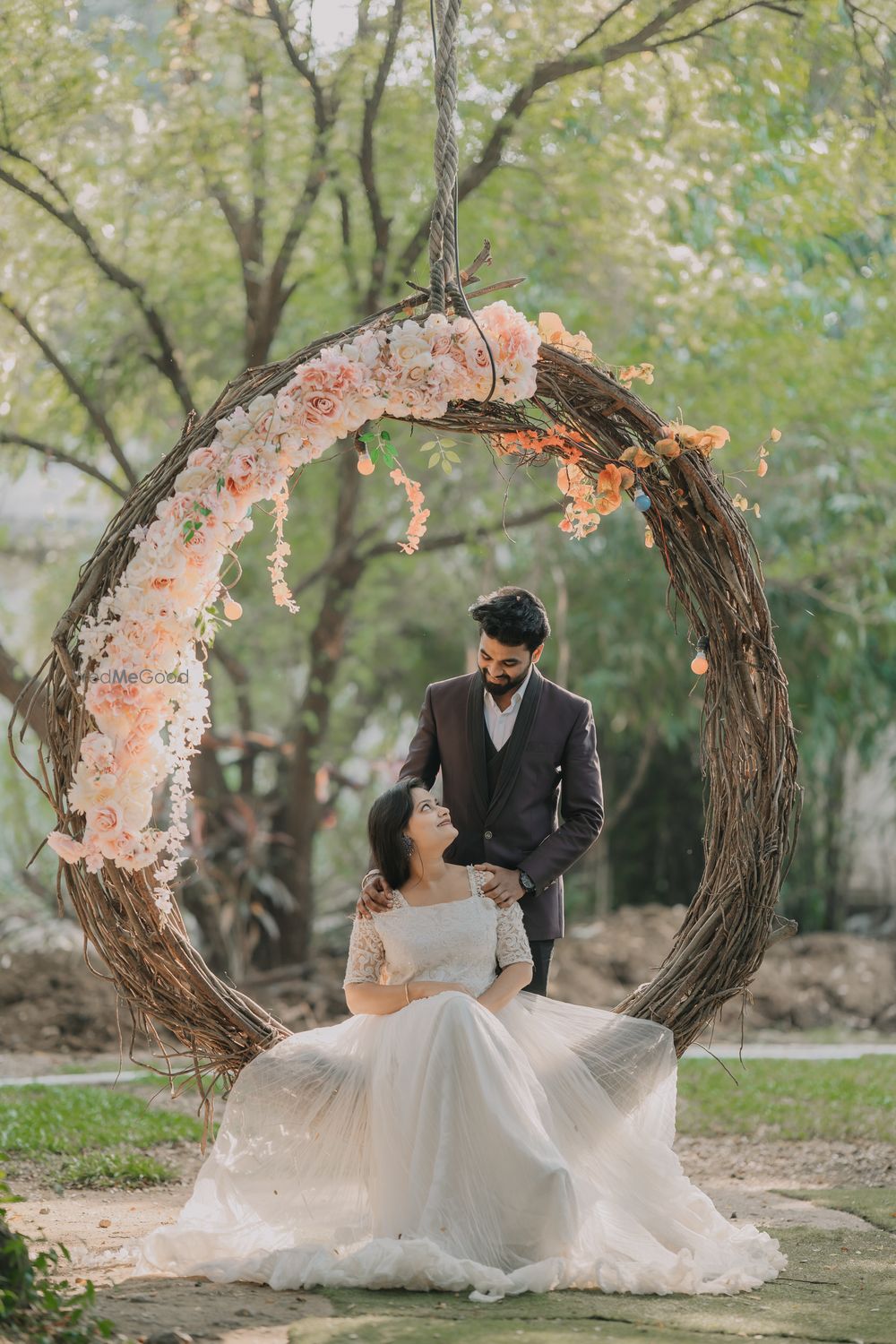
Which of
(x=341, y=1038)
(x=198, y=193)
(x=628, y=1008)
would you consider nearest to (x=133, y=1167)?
(x=341, y=1038)

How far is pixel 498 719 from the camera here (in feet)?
14.0

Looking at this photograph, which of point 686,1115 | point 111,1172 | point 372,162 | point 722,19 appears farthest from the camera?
point 372,162

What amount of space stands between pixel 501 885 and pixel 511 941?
0.49 ft

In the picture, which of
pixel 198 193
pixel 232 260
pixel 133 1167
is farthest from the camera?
pixel 232 260

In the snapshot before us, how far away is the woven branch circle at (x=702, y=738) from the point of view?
3816mm

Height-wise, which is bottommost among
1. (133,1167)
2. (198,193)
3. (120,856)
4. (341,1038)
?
(133,1167)

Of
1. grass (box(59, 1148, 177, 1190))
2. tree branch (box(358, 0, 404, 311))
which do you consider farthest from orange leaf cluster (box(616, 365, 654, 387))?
tree branch (box(358, 0, 404, 311))

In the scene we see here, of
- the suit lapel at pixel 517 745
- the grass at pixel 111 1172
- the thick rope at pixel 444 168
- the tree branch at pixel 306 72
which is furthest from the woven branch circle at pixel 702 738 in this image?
the tree branch at pixel 306 72

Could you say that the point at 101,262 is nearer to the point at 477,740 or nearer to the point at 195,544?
the point at 195,544

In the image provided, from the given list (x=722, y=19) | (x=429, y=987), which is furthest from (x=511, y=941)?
(x=722, y=19)

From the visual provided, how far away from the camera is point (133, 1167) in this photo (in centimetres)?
496

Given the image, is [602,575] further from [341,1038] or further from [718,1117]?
[341,1038]

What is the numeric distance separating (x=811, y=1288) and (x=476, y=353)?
245 cm

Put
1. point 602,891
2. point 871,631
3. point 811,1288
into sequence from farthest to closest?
point 602,891 < point 871,631 < point 811,1288
